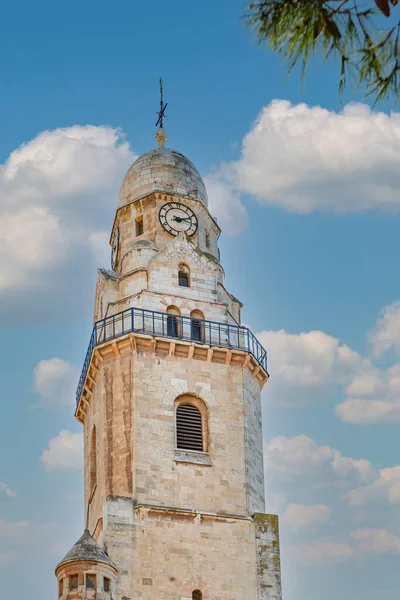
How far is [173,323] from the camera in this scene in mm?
40438

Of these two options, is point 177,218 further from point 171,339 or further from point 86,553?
point 86,553

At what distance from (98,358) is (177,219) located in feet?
25.9

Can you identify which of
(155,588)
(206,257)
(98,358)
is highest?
(206,257)

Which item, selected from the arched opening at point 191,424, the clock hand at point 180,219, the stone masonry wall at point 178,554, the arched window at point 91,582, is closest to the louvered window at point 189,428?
the arched opening at point 191,424

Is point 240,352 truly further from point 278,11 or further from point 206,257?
point 278,11

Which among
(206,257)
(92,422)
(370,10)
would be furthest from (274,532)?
(370,10)

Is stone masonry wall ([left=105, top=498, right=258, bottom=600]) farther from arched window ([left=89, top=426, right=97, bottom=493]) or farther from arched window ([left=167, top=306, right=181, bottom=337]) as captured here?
arched window ([left=167, top=306, right=181, bottom=337])

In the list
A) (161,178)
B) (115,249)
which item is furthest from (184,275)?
(161,178)

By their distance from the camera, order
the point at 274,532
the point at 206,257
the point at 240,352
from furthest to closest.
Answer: the point at 206,257, the point at 240,352, the point at 274,532

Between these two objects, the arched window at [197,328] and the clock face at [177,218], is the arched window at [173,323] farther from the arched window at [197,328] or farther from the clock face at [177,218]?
the clock face at [177,218]

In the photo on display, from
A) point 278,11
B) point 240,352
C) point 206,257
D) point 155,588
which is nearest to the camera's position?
point 278,11

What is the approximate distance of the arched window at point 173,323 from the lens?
4009cm

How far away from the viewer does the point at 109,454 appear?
37.4m

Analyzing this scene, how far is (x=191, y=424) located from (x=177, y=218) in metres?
9.80
